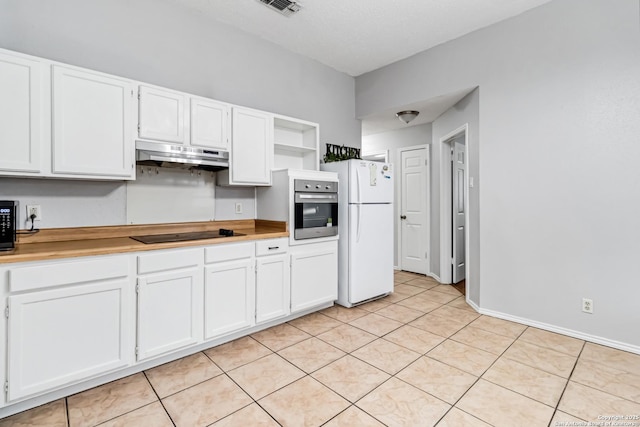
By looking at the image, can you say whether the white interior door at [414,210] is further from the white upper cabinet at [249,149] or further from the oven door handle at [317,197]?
the white upper cabinet at [249,149]

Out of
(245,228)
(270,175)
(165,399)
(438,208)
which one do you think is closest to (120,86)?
(270,175)

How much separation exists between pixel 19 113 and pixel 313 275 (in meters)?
2.58

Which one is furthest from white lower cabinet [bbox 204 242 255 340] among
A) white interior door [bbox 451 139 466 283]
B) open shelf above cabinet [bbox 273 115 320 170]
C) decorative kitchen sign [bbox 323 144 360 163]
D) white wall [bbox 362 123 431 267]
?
white wall [bbox 362 123 431 267]

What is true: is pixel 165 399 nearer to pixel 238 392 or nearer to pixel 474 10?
pixel 238 392

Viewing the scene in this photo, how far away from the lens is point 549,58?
290 centimetres

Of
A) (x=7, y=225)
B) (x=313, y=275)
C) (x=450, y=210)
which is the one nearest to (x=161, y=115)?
(x=7, y=225)

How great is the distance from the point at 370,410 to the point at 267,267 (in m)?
1.48

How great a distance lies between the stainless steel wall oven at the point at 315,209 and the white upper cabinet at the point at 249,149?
0.39 m

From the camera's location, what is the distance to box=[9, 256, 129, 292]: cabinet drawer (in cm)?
175

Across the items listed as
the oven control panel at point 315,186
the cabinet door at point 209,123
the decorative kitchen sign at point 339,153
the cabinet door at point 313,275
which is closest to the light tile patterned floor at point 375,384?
the cabinet door at point 313,275

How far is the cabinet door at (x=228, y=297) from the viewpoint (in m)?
2.52

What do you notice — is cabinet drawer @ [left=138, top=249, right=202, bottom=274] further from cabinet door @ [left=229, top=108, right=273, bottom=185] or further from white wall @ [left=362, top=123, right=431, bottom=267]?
white wall @ [left=362, top=123, right=431, bottom=267]

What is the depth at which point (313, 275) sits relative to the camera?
3322mm

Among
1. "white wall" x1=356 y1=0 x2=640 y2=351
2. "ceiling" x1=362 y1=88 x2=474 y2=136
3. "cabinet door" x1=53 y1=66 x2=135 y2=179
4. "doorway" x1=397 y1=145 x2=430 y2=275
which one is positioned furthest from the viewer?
"doorway" x1=397 y1=145 x2=430 y2=275
